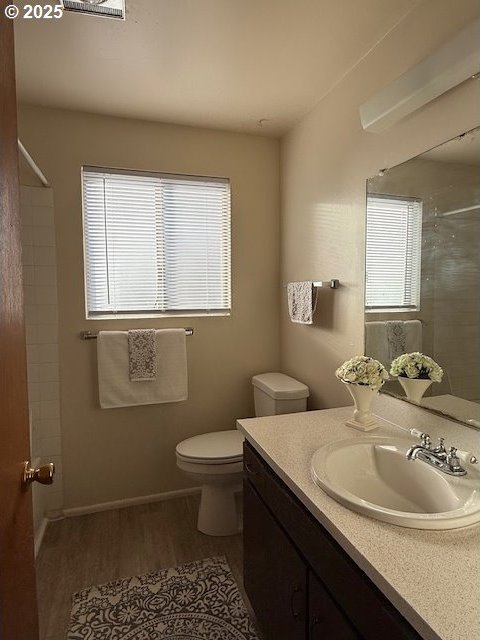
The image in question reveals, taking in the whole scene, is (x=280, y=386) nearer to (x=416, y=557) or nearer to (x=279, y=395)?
(x=279, y=395)

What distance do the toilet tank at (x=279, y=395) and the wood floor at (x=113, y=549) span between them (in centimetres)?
74

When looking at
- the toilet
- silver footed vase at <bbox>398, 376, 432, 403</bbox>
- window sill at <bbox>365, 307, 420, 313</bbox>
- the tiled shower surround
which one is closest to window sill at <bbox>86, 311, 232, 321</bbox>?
the tiled shower surround

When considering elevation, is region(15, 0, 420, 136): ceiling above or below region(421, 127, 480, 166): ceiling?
above

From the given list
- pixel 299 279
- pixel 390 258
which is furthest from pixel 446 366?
pixel 299 279

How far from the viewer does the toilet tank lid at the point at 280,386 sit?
218 centimetres

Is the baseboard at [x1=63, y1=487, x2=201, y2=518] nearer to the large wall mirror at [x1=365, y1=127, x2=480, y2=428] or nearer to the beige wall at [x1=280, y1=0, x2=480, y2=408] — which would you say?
the beige wall at [x1=280, y1=0, x2=480, y2=408]

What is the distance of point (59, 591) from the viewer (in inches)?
69.5

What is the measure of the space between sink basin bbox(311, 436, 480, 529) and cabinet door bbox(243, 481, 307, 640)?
0.88ft

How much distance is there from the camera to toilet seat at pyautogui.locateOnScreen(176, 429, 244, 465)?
2.03 metres

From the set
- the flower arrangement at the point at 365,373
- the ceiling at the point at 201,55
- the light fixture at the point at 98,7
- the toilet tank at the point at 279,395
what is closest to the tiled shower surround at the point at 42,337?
the ceiling at the point at 201,55

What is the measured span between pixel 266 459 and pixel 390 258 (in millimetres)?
956

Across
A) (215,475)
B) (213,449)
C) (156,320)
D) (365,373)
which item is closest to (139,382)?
(156,320)

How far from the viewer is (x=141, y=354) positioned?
2.30 m

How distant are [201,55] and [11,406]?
5.38 ft
